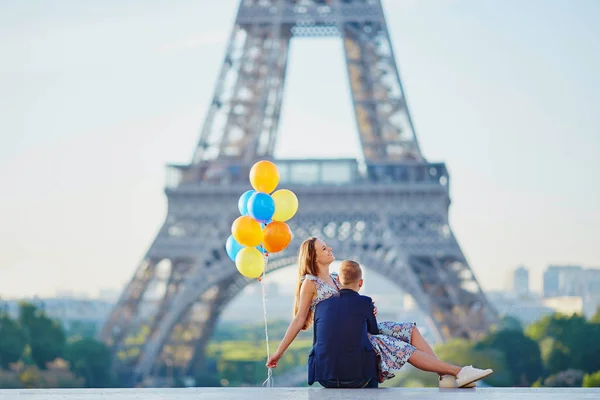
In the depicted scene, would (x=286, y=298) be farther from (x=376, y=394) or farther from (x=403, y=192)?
(x=376, y=394)

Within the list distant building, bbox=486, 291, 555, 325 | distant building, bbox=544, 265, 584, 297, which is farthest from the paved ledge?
distant building, bbox=544, 265, 584, 297

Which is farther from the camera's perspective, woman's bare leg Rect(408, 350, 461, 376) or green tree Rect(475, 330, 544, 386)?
green tree Rect(475, 330, 544, 386)

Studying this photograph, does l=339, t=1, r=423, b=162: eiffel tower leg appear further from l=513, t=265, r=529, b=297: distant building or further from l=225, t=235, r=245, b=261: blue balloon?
l=513, t=265, r=529, b=297: distant building

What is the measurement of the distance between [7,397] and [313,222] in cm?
2474

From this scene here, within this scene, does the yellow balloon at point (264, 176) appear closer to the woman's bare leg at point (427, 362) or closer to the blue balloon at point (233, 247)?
the blue balloon at point (233, 247)

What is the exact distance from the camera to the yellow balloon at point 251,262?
12.4 metres

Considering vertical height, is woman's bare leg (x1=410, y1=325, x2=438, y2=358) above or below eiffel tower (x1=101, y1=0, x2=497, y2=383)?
below

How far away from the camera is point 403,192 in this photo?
33.5 meters

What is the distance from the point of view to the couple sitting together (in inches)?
382

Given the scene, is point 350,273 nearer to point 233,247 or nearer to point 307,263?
point 307,263

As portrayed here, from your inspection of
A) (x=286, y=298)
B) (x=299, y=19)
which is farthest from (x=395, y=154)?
(x=286, y=298)

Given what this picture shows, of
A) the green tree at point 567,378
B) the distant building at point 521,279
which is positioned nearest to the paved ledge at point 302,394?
the green tree at point 567,378

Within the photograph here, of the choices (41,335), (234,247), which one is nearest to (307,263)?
(234,247)

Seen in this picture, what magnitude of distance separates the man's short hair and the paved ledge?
859 millimetres
